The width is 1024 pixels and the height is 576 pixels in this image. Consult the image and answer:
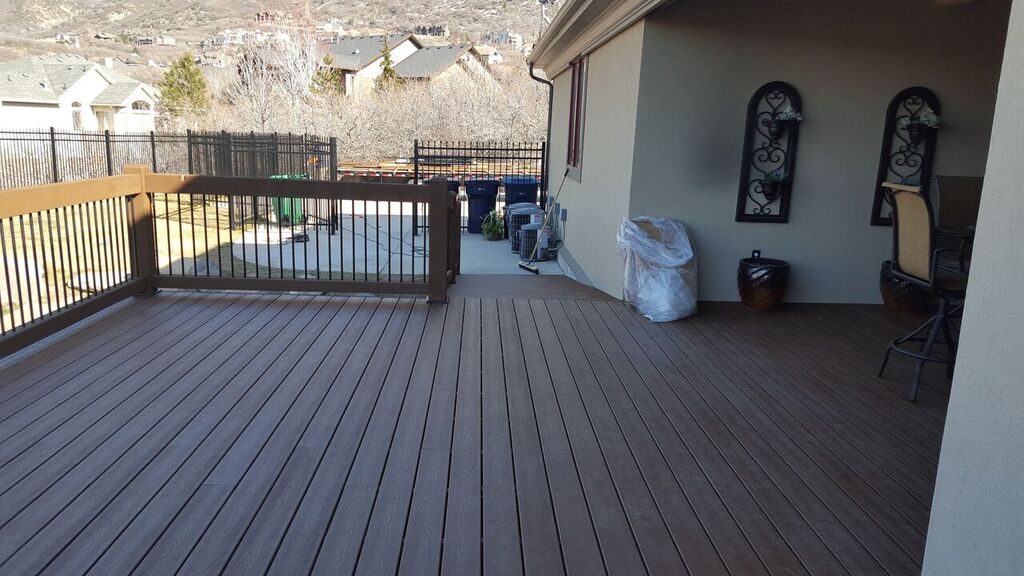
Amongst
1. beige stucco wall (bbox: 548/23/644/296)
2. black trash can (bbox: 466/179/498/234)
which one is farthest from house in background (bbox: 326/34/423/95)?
beige stucco wall (bbox: 548/23/644/296)

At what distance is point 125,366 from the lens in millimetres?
3834

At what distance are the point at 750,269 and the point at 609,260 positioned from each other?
3.95 feet

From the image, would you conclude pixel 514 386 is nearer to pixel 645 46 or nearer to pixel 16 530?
pixel 16 530

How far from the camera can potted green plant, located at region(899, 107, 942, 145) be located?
5.29m

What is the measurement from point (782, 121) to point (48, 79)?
27969mm

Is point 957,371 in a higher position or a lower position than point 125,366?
higher

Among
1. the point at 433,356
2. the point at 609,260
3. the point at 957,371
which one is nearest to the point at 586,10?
the point at 609,260

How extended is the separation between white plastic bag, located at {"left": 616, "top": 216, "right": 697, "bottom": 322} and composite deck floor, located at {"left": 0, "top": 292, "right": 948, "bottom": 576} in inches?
15.8

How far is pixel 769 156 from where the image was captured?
18.0 feet

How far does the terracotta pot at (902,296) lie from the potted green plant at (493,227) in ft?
19.2

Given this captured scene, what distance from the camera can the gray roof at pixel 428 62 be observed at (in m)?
31.0

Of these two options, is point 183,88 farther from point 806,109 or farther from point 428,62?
point 806,109

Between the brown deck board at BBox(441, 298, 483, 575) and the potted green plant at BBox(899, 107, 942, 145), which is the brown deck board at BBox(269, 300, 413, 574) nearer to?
the brown deck board at BBox(441, 298, 483, 575)

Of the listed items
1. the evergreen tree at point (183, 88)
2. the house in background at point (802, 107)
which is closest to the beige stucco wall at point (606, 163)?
the house in background at point (802, 107)
